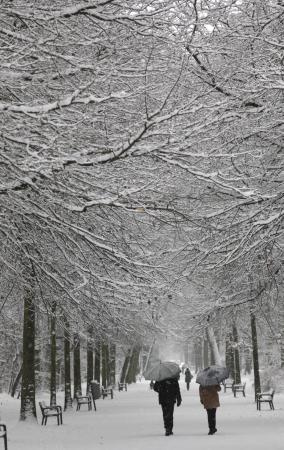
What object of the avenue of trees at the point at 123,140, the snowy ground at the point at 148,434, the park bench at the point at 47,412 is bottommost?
the snowy ground at the point at 148,434

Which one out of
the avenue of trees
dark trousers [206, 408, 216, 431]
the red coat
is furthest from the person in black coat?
the avenue of trees

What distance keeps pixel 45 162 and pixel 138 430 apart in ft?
31.4

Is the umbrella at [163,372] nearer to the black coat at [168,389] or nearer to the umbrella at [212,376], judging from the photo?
the black coat at [168,389]

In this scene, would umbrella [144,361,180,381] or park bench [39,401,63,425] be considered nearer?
umbrella [144,361,180,381]

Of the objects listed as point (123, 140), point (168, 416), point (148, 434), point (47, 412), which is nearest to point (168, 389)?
point (168, 416)

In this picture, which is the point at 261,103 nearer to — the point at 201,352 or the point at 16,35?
the point at 16,35

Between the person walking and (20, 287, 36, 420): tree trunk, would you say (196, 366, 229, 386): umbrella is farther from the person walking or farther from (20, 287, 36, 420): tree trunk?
(20, 287, 36, 420): tree trunk

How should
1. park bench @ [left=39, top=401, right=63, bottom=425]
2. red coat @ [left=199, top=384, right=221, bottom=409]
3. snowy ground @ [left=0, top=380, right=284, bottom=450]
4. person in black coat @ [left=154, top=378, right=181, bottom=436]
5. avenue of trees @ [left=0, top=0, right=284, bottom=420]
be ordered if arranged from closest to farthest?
1. avenue of trees @ [left=0, top=0, right=284, bottom=420]
2. snowy ground @ [left=0, top=380, right=284, bottom=450]
3. red coat @ [left=199, top=384, right=221, bottom=409]
4. person in black coat @ [left=154, top=378, right=181, bottom=436]
5. park bench @ [left=39, top=401, right=63, bottom=425]

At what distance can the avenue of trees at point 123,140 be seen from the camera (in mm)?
7453

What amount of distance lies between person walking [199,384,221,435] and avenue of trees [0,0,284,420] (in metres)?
2.33

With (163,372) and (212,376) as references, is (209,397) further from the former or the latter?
(163,372)

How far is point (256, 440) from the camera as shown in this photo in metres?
11.4

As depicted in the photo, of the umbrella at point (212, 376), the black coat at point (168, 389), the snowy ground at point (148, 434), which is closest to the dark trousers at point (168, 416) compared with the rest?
the black coat at point (168, 389)

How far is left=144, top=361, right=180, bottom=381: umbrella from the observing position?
1325 centimetres
